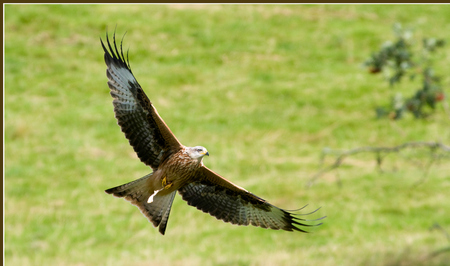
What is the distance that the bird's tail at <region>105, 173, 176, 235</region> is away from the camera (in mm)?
4109

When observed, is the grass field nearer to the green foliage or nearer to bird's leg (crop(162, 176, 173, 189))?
the green foliage

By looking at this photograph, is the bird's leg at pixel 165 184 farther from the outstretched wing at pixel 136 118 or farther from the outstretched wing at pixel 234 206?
the outstretched wing at pixel 234 206

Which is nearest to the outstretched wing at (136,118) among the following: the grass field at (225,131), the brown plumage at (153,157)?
the brown plumage at (153,157)

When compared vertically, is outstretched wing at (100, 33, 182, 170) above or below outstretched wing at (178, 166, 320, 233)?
above

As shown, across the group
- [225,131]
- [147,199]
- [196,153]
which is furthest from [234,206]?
[225,131]

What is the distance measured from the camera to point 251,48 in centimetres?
2344

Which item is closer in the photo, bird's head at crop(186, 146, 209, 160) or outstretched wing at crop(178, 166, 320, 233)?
bird's head at crop(186, 146, 209, 160)

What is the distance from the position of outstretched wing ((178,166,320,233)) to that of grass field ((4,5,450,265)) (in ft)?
18.1

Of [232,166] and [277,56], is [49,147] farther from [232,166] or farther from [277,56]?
[277,56]

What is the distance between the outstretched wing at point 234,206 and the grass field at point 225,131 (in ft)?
18.1

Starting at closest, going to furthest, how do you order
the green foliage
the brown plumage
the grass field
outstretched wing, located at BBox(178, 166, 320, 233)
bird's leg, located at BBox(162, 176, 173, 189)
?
bird's leg, located at BBox(162, 176, 173, 189)
the brown plumage
outstretched wing, located at BBox(178, 166, 320, 233)
the green foliage
the grass field

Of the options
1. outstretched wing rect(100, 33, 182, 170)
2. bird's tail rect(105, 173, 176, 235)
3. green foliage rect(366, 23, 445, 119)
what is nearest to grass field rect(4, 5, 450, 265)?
green foliage rect(366, 23, 445, 119)

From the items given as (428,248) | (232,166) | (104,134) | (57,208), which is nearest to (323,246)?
(428,248)

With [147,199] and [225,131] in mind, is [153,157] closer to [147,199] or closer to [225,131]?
[147,199]
